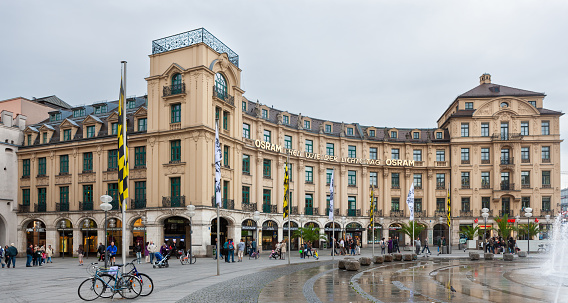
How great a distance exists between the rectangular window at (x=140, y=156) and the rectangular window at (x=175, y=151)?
143 inches

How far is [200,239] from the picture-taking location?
42.9m

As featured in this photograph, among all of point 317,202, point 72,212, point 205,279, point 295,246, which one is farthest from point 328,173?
point 205,279

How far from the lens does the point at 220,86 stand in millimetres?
48062

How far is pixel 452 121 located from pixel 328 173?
769 inches

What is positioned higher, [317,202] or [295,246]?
[317,202]

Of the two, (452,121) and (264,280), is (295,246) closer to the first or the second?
(452,121)

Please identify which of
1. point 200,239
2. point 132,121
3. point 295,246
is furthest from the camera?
point 295,246

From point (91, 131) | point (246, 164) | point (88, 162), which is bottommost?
point (246, 164)

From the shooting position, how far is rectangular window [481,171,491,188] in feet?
229

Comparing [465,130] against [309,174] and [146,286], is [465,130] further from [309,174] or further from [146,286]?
[146,286]

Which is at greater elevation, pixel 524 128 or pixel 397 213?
pixel 524 128

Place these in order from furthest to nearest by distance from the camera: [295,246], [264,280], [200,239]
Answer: [295,246], [200,239], [264,280]

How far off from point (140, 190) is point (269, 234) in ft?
52.4

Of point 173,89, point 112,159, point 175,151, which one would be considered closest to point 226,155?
point 175,151
